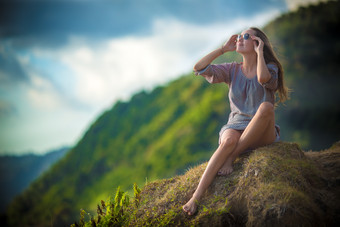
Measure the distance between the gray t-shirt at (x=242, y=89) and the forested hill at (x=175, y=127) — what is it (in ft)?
35.6

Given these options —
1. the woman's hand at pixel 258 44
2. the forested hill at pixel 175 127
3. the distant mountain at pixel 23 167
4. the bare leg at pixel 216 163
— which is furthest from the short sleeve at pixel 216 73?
the distant mountain at pixel 23 167

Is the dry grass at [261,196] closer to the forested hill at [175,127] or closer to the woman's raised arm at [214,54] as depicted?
the woman's raised arm at [214,54]

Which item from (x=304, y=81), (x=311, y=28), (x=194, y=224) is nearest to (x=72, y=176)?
(x=304, y=81)

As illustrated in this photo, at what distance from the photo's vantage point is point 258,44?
16.6 ft

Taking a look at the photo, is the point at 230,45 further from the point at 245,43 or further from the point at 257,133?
the point at 257,133

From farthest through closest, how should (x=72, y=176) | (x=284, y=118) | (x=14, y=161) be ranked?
(x=14, y=161), (x=72, y=176), (x=284, y=118)

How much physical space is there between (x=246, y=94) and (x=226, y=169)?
1211 millimetres

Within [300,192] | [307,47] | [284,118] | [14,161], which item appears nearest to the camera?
[300,192]

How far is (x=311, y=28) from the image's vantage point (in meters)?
19.3

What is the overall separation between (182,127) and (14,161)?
99.9 feet

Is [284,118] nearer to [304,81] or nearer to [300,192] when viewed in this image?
[304,81]

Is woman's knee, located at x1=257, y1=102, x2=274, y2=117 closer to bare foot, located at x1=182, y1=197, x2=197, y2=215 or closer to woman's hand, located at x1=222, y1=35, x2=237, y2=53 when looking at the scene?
woman's hand, located at x1=222, y1=35, x2=237, y2=53

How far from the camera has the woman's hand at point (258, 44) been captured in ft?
16.1

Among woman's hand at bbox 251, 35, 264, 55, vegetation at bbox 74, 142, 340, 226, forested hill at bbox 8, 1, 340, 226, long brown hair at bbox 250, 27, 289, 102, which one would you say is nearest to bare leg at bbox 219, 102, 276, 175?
vegetation at bbox 74, 142, 340, 226
